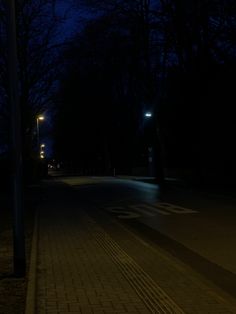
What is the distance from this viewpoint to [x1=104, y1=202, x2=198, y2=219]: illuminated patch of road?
1942 cm

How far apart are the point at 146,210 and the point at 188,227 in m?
5.55

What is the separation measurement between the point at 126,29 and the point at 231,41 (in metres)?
7.67

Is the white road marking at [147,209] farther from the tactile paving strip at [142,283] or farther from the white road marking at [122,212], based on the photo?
the tactile paving strip at [142,283]

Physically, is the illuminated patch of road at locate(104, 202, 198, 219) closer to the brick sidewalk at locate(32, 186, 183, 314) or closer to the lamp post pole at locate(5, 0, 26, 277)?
the brick sidewalk at locate(32, 186, 183, 314)

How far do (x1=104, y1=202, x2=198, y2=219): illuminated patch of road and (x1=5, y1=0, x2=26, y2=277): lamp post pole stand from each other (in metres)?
10.3

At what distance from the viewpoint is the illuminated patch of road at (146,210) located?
19422 millimetres

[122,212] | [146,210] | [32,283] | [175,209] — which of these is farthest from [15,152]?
[175,209]

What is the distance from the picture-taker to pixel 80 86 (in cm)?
6825

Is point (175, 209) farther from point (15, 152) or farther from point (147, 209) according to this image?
point (15, 152)

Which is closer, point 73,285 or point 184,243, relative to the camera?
point 73,285

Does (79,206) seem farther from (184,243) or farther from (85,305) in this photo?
(85,305)

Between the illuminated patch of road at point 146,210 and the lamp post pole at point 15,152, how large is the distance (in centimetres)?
1034

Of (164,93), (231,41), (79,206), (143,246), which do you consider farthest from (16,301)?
(164,93)

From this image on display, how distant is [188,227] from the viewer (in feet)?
50.6
